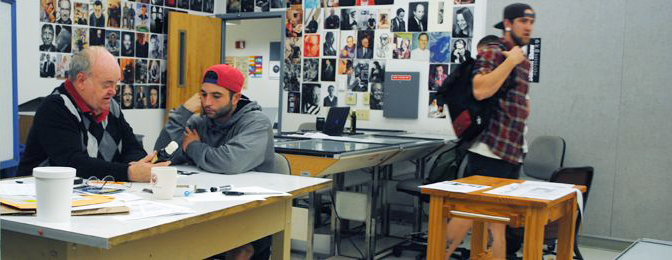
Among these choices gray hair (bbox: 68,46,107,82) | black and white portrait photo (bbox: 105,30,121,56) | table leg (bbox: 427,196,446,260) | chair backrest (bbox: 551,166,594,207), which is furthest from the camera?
black and white portrait photo (bbox: 105,30,121,56)

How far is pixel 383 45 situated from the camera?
618 centimetres

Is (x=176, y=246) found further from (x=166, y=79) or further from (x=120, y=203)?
(x=166, y=79)

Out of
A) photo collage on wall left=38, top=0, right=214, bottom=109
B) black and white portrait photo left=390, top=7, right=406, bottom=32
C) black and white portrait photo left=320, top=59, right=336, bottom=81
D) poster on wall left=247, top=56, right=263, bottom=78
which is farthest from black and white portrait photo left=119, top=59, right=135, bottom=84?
poster on wall left=247, top=56, right=263, bottom=78

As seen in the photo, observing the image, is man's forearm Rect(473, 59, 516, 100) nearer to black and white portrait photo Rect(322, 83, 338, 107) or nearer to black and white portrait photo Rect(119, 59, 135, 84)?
black and white portrait photo Rect(322, 83, 338, 107)

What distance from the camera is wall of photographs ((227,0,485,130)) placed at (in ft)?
19.3

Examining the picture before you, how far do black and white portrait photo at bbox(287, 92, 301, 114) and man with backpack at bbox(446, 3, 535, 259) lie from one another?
341cm

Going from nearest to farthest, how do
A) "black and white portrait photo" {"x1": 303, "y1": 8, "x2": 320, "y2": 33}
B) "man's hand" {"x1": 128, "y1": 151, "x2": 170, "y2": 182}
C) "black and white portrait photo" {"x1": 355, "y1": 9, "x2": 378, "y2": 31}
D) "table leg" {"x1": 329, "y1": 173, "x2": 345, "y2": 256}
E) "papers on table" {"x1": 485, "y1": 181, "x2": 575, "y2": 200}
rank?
1. "man's hand" {"x1": 128, "y1": 151, "x2": 170, "y2": 182}
2. "papers on table" {"x1": 485, "y1": 181, "x2": 575, "y2": 200}
3. "table leg" {"x1": 329, "y1": 173, "x2": 345, "y2": 256}
4. "black and white portrait photo" {"x1": 355, "y1": 9, "x2": 378, "y2": 31}
5. "black and white portrait photo" {"x1": 303, "y1": 8, "x2": 320, "y2": 33}

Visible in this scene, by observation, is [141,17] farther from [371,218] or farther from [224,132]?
[224,132]

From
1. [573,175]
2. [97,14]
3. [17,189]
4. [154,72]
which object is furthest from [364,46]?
[17,189]

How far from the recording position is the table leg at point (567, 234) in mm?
3043

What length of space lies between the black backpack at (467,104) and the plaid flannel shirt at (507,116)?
3cm

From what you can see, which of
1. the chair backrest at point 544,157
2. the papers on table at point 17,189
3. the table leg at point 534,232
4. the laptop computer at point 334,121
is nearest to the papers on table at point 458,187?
the table leg at point 534,232

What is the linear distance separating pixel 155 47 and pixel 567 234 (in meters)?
4.68

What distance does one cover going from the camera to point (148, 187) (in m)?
2.27
